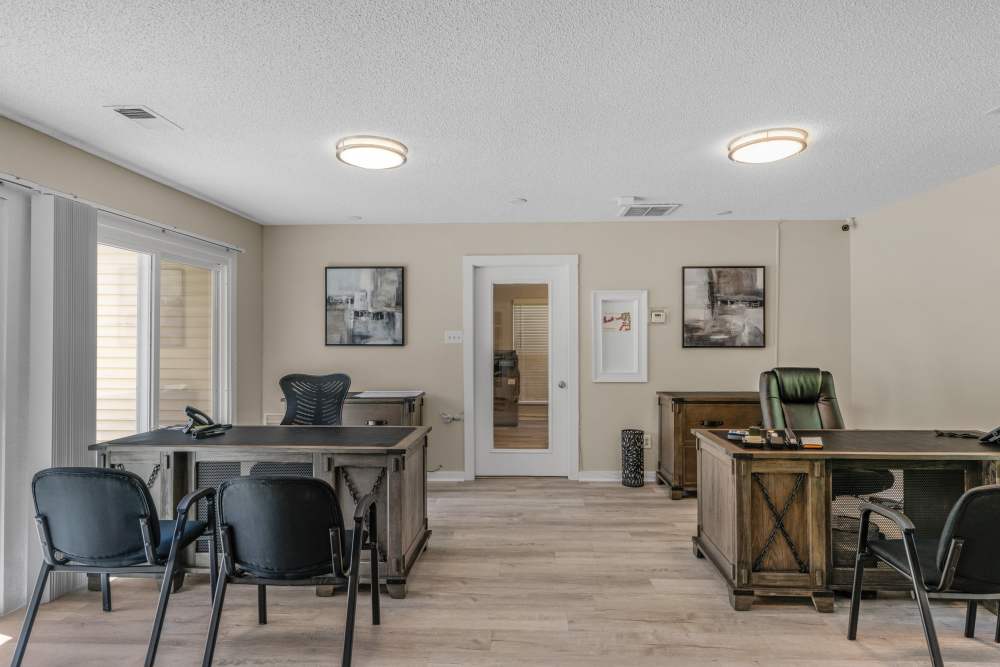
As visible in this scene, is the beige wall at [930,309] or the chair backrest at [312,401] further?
the chair backrest at [312,401]

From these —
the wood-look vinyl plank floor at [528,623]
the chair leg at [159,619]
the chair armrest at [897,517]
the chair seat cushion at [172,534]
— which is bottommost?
the wood-look vinyl plank floor at [528,623]

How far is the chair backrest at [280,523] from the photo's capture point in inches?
76.8

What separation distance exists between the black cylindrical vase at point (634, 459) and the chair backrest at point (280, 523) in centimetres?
340

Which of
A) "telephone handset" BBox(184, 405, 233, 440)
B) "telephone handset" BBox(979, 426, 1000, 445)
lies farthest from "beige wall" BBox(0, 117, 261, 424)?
"telephone handset" BBox(979, 426, 1000, 445)

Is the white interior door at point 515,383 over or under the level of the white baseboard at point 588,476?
over

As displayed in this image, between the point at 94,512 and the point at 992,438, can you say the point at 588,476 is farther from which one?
the point at 94,512

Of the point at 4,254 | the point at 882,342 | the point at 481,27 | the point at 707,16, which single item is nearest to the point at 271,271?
the point at 4,254

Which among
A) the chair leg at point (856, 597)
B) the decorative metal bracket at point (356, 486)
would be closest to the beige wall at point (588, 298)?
the decorative metal bracket at point (356, 486)

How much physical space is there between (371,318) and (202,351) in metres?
1.46

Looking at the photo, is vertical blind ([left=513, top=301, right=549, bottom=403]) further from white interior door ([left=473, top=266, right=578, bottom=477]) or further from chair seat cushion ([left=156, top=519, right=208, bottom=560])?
chair seat cushion ([left=156, top=519, right=208, bottom=560])

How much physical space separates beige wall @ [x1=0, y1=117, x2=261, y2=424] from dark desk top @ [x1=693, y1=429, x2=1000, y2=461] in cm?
384

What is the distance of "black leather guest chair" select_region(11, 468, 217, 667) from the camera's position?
204cm

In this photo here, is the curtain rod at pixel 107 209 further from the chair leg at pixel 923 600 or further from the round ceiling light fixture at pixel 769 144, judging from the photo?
the chair leg at pixel 923 600

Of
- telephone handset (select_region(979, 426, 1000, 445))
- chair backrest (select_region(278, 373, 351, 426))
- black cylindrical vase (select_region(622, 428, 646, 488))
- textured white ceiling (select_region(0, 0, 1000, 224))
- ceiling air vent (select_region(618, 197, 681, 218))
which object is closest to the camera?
textured white ceiling (select_region(0, 0, 1000, 224))
